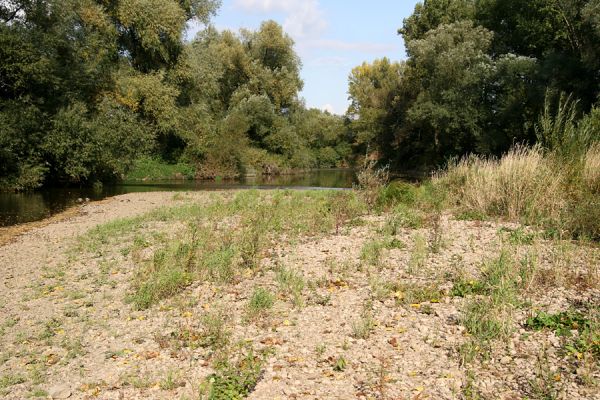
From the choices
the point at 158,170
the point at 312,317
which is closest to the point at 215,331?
the point at 312,317

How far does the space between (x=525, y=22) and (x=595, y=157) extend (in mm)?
38922

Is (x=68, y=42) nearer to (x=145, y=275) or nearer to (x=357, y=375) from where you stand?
(x=145, y=275)

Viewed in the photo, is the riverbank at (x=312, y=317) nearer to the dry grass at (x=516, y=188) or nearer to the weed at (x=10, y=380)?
the weed at (x=10, y=380)

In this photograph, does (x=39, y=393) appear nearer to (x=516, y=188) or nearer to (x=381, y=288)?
(x=381, y=288)

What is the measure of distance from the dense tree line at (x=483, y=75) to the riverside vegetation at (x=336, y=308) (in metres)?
14.0

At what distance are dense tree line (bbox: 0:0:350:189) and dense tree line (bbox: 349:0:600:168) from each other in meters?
13.8

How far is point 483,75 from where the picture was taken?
128 feet

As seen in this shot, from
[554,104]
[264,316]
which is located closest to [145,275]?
Result: [264,316]

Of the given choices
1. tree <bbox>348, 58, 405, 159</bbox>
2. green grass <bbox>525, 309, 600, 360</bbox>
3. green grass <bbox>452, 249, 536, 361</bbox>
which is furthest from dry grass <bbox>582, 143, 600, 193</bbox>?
tree <bbox>348, 58, 405, 159</bbox>

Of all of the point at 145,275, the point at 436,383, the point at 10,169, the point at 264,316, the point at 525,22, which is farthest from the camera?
the point at 525,22

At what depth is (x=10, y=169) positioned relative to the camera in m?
26.5

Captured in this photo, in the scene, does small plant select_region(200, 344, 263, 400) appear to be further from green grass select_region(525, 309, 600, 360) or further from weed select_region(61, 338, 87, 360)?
green grass select_region(525, 309, 600, 360)

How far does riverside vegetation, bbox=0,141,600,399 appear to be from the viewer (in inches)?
209

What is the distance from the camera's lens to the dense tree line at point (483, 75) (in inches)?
1226
